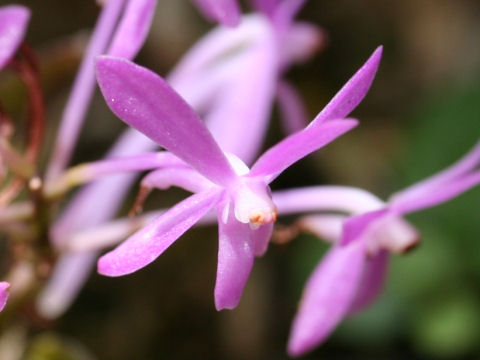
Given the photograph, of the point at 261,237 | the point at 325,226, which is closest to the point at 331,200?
the point at 325,226

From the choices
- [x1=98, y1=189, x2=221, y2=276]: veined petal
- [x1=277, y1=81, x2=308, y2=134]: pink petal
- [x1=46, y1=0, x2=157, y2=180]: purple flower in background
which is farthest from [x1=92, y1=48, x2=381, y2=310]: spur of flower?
[x1=277, y1=81, x2=308, y2=134]: pink petal

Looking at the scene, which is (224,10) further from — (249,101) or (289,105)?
(289,105)

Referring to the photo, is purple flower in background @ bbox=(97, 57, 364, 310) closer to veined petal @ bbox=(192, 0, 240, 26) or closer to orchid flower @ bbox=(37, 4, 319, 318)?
veined petal @ bbox=(192, 0, 240, 26)

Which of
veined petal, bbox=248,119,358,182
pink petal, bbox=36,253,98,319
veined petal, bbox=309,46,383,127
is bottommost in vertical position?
pink petal, bbox=36,253,98,319

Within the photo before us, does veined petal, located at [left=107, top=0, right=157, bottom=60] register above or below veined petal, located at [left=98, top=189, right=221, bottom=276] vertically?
above

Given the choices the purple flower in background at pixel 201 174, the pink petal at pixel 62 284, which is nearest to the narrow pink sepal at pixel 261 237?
the purple flower in background at pixel 201 174

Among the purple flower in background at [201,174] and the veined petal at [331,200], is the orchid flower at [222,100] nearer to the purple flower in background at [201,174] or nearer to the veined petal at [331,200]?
the veined petal at [331,200]

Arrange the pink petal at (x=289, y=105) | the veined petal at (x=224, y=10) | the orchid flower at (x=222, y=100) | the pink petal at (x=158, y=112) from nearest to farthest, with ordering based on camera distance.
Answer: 1. the pink petal at (x=158, y=112)
2. the veined petal at (x=224, y=10)
3. the orchid flower at (x=222, y=100)
4. the pink petal at (x=289, y=105)
